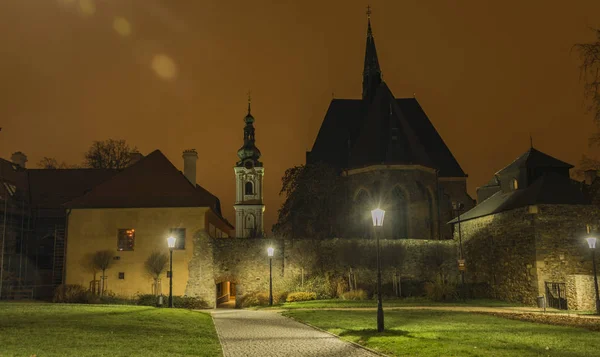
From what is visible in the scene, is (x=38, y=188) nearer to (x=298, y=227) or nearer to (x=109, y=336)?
(x=298, y=227)

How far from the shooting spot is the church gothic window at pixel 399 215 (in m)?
41.8

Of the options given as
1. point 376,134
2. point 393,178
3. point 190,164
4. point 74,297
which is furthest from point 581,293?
point 190,164

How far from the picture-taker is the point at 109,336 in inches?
459

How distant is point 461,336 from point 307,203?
2728 cm

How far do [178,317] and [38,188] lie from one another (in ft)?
87.3

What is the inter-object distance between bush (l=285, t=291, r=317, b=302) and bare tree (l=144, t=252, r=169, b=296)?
7.41 metres

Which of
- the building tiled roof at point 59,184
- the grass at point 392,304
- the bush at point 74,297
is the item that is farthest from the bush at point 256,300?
the building tiled roof at point 59,184

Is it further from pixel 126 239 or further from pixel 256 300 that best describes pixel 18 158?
pixel 256 300

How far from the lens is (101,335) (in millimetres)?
11711

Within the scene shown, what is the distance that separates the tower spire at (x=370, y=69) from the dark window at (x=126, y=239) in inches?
1224

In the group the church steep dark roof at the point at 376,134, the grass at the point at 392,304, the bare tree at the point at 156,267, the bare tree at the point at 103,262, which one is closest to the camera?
the grass at the point at 392,304

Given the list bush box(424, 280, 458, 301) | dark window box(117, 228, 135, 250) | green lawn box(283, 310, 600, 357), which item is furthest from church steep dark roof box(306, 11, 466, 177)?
green lawn box(283, 310, 600, 357)

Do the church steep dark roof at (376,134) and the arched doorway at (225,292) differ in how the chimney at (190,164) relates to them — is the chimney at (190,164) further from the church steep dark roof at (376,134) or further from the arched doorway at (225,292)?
the church steep dark roof at (376,134)

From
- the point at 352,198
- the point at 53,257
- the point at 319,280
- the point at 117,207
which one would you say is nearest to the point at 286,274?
the point at 319,280
